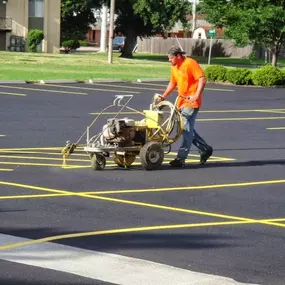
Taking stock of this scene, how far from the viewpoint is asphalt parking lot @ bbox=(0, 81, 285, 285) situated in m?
7.88

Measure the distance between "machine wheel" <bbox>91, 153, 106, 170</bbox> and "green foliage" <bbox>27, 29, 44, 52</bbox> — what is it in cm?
5162

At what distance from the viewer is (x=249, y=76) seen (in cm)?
3653

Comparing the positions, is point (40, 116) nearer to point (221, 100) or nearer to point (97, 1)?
point (221, 100)

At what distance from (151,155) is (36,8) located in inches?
2162

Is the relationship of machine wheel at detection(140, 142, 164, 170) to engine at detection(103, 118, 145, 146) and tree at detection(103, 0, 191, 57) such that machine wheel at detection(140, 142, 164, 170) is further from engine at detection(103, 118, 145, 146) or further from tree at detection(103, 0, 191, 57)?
tree at detection(103, 0, 191, 57)

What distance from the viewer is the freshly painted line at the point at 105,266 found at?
Result: 7469 millimetres

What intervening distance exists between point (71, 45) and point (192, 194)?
62.4 metres

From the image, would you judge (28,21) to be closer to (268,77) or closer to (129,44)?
(129,44)

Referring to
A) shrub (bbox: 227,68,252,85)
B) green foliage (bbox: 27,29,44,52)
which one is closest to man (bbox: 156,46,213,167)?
shrub (bbox: 227,68,252,85)

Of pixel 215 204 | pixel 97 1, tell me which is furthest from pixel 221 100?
pixel 97 1

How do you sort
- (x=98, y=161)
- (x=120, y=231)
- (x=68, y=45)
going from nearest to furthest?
(x=120, y=231)
(x=98, y=161)
(x=68, y=45)

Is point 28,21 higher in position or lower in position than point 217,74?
higher

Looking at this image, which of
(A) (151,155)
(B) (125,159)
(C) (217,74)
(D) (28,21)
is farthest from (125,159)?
(D) (28,21)

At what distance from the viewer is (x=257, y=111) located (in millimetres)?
25094
